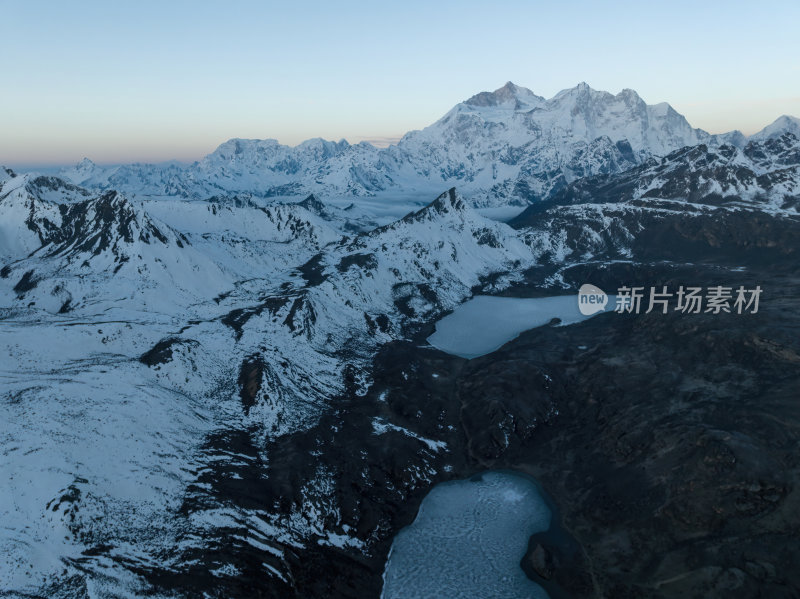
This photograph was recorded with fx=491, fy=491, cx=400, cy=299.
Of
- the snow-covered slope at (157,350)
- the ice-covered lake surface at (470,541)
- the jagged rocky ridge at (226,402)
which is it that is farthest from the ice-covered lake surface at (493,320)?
the ice-covered lake surface at (470,541)

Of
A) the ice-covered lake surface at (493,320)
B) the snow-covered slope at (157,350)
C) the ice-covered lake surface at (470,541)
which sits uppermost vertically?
the snow-covered slope at (157,350)

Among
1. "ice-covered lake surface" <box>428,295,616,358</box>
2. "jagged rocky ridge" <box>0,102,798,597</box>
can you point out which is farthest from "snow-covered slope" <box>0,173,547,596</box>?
"ice-covered lake surface" <box>428,295,616,358</box>

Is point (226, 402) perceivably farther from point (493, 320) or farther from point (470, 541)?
point (493, 320)

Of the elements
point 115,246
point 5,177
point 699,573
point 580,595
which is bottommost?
point 580,595

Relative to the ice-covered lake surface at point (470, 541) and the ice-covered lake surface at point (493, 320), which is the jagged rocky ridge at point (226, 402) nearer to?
the ice-covered lake surface at point (470, 541)

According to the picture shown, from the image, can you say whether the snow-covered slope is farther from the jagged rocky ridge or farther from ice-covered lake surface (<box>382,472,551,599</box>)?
ice-covered lake surface (<box>382,472,551,599</box>)

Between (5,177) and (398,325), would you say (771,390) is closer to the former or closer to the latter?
(398,325)

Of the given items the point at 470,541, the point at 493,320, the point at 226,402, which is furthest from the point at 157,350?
the point at 493,320

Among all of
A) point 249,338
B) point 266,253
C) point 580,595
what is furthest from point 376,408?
point 266,253
